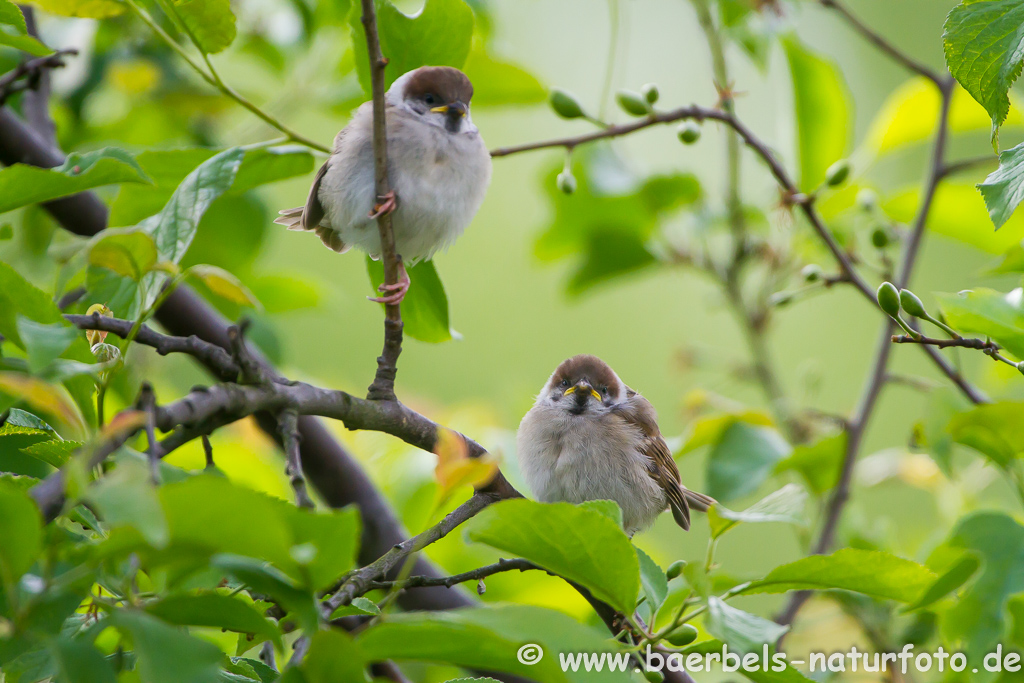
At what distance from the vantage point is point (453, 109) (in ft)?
3.21

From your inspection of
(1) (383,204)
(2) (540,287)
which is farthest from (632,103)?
(2) (540,287)

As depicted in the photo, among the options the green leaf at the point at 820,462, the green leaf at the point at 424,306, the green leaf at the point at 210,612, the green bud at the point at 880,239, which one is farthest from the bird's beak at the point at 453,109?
the green leaf at the point at 210,612

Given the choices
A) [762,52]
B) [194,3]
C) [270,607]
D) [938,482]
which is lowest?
[270,607]

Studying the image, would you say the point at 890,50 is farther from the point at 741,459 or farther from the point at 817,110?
the point at 741,459

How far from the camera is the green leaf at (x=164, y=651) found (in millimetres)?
329

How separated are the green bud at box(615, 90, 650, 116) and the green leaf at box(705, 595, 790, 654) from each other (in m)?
0.54

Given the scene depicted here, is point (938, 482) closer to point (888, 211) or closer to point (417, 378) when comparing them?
point (888, 211)

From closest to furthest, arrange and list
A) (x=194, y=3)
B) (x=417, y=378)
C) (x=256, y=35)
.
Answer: (x=194, y=3)
(x=256, y=35)
(x=417, y=378)

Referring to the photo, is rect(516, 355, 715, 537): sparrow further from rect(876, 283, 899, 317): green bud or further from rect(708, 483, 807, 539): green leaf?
rect(876, 283, 899, 317): green bud

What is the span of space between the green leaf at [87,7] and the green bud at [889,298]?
644 mm

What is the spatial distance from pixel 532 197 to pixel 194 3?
9.43 feet

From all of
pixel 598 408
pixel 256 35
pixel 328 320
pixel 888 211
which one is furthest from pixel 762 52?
pixel 328 320

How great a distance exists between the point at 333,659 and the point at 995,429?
2.02 feet

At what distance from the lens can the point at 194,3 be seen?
662 millimetres
